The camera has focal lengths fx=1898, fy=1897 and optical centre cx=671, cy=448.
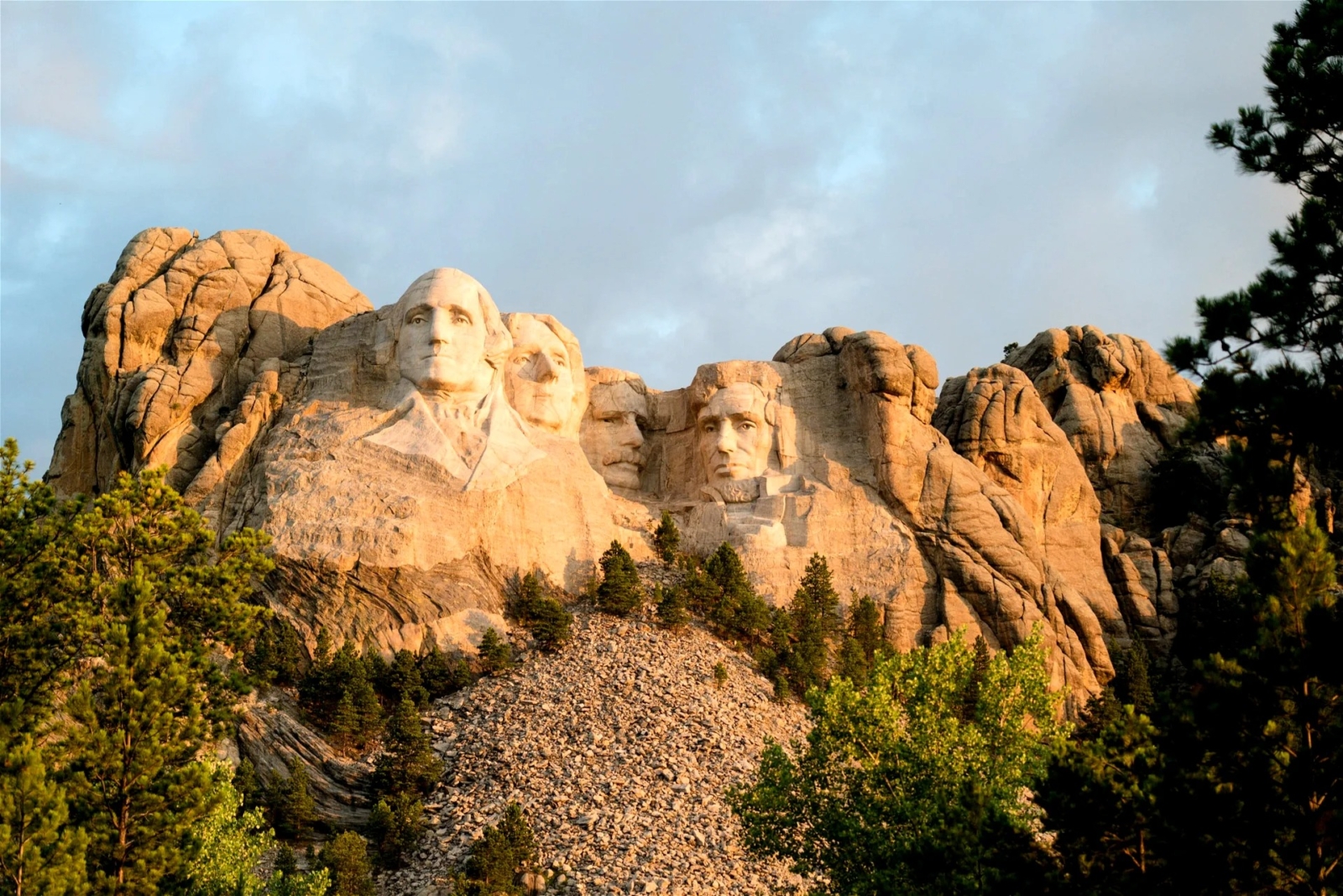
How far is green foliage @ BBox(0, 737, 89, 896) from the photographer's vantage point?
2773 centimetres

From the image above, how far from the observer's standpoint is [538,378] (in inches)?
2116

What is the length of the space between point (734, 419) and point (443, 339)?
30.0 feet

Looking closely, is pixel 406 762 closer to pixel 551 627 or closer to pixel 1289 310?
pixel 551 627

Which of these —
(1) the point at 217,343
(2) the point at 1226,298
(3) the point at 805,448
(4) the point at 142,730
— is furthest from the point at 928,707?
(1) the point at 217,343

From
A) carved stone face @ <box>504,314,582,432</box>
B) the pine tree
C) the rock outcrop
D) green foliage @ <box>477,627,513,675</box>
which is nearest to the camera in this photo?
green foliage @ <box>477,627,513,675</box>

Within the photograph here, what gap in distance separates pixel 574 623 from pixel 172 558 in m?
15.2

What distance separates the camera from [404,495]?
158 feet

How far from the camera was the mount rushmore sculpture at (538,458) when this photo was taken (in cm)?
4794

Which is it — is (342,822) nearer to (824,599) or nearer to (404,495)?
(404,495)

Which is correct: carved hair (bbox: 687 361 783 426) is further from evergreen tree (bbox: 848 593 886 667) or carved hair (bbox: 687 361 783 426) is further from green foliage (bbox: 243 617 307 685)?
green foliage (bbox: 243 617 307 685)

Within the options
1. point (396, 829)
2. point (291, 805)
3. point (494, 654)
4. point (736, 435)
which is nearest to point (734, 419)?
point (736, 435)

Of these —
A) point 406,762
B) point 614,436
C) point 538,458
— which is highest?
point 614,436

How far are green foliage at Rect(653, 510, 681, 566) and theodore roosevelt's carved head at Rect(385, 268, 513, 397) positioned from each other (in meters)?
6.17

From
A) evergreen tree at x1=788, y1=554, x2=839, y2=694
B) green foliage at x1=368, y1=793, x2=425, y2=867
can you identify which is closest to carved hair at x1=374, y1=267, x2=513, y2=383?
evergreen tree at x1=788, y1=554, x2=839, y2=694
